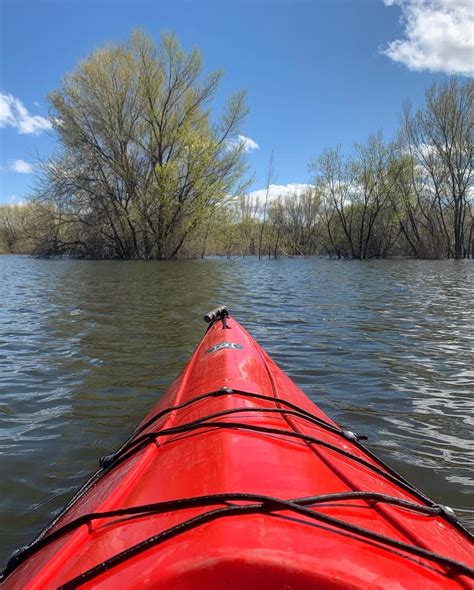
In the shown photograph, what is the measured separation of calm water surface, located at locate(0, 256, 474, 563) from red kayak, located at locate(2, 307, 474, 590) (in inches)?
43.4

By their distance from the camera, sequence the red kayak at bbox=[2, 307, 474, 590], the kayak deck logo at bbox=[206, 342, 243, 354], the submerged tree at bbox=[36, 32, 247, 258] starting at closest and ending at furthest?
the red kayak at bbox=[2, 307, 474, 590]
the kayak deck logo at bbox=[206, 342, 243, 354]
the submerged tree at bbox=[36, 32, 247, 258]

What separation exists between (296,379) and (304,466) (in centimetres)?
333

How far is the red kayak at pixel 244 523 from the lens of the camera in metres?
1.05

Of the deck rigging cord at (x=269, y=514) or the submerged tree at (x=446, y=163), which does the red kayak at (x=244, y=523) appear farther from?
the submerged tree at (x=446, y=163)

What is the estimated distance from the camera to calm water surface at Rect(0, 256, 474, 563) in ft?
10.1

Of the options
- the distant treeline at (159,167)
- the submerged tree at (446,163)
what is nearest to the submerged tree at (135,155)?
the distant treeline at (159,167)

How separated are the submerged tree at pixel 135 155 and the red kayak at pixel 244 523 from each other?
90.0 feet

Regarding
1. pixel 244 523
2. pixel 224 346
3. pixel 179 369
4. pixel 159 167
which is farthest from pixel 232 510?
pixel 159 167

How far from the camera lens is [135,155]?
29.8 metres

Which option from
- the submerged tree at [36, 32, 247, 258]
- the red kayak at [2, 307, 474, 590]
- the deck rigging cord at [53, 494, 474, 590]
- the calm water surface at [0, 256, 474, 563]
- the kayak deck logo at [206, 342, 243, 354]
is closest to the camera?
the red kayak at [2, 307, 474, 590]

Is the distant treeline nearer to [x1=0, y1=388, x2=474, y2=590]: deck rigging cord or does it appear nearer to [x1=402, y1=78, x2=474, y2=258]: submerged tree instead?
[x1=402, y1=78, x2=474, y2=258]: submerged tree

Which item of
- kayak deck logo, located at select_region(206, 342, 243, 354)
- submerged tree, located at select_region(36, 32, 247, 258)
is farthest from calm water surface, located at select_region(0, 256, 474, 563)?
submerged tree, located at select_region(36, 32, 247, 258)

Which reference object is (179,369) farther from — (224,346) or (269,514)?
(269,514)

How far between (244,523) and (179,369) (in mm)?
4111
